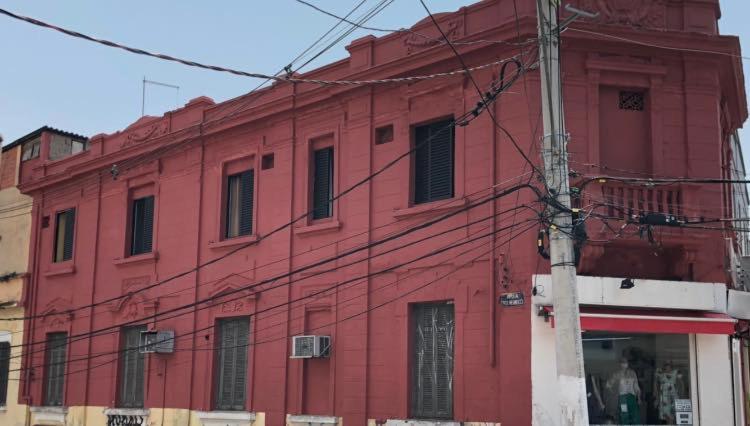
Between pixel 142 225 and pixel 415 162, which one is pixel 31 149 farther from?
pixel 415 162

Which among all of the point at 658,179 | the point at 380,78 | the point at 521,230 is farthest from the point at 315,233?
the point at 658,179

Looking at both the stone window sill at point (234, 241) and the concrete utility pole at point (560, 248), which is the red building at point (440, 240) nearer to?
the stone window sill at point (234, 241)

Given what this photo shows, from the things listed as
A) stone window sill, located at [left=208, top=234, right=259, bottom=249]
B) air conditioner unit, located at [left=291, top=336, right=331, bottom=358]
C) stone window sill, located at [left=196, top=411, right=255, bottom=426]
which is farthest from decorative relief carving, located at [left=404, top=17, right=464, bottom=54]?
stone window sill, located at [left=196, top=411, right=255, bottom=426]

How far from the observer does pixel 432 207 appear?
1752 cm

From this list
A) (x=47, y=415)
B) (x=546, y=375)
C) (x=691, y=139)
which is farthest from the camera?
(x=47, y=415)

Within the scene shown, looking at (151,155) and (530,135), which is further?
(151,155)

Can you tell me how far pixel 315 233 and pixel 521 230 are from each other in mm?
5188

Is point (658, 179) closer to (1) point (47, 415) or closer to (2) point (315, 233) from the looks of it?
(2) point (315, 233)

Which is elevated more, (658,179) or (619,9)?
(619,9)

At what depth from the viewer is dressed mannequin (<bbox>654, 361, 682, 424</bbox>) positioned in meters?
16.0

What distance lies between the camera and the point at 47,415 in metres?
25.7

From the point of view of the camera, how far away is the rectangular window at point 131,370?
23422mm

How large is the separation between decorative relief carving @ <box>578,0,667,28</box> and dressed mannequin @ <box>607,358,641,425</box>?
19.9ft

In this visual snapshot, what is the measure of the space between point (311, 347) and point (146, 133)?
28.9 feet
